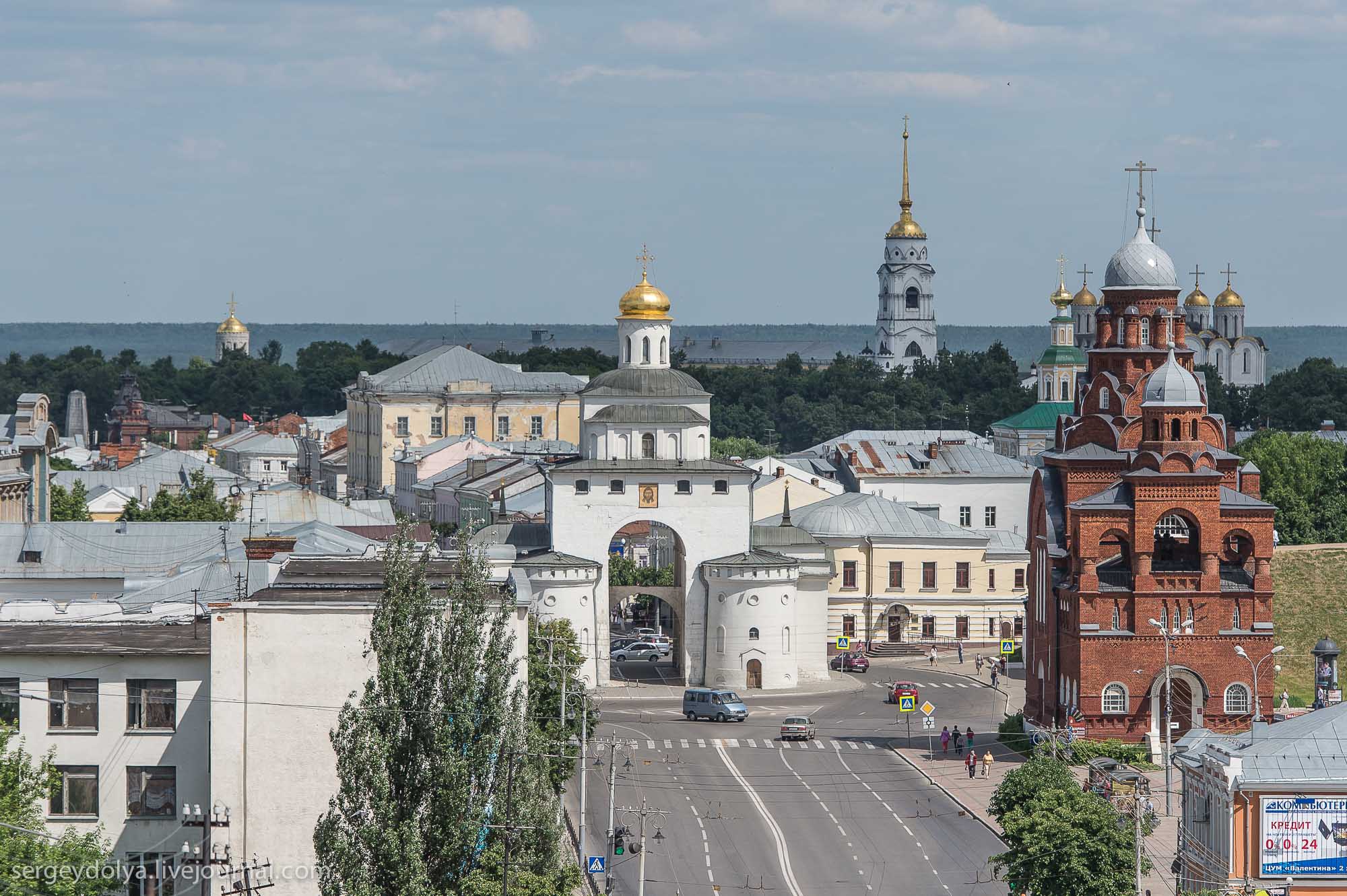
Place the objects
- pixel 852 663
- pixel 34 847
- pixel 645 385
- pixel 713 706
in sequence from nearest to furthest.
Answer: pixel 34 847 < pixel 713 706 < pixel 645 385 < pixel 852 663

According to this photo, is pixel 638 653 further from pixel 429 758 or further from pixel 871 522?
Result: pixel 429 758

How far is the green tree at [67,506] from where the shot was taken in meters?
91.2

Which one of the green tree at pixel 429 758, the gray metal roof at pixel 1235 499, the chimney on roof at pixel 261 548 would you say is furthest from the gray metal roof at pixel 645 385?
the green tree at pixel 429 758

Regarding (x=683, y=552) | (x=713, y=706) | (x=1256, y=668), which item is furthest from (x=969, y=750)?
(x=683, y=552)

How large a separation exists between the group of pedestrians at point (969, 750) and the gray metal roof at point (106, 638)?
23.6 metres

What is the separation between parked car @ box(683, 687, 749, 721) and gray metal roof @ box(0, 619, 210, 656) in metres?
28.7

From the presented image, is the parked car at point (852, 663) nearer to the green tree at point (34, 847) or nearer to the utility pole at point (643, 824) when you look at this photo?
the utility pole at point (643, 824)

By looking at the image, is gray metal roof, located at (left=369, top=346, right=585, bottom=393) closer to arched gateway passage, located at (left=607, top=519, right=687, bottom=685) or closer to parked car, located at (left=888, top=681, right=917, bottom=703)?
arched gateway passage, located at (left=607, top=519, right=687, bottom=685)

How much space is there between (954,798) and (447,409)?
261 ft

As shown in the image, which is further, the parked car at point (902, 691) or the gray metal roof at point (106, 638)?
the parked car at point (902, 691)

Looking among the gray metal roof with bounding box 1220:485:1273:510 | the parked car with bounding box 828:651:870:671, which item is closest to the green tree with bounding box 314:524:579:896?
the gray metal roof with bounding box 1220:485:1273:510

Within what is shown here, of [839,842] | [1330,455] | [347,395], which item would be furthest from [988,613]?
[347,395]

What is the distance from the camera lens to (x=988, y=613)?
9031 cm

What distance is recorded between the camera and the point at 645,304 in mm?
83312
